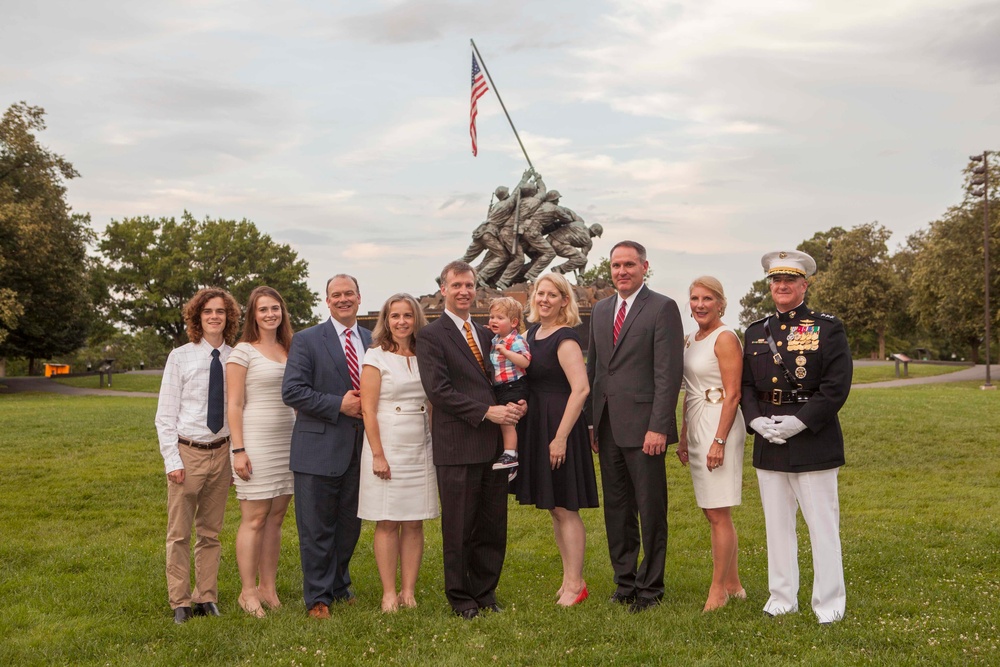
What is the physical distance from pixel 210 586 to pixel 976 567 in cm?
559

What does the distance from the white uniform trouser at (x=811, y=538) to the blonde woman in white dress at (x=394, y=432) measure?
81.6 inches

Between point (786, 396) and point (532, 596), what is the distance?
87.7 inches

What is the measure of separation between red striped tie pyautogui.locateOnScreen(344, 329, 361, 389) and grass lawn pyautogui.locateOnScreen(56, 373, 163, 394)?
2424 centimetres

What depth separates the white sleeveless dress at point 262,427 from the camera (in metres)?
5.46

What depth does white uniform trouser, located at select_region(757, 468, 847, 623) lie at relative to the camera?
16.6ft

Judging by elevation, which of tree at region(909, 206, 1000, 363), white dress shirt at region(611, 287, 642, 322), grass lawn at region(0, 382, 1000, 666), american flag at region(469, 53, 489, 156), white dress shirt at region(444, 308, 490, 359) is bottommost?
grass lawn at region(0, 382, 1000, 666)

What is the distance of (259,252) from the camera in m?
51.0

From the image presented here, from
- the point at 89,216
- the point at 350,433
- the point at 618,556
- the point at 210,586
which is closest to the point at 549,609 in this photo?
the point at 618,556

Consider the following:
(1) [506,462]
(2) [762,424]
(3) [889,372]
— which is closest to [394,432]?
(1) [506,462]

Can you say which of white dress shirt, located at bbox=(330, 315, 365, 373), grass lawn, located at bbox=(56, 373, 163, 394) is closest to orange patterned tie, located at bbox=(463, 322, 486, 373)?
white dress shirt, located at bbox=(330, 315, 365, 373)

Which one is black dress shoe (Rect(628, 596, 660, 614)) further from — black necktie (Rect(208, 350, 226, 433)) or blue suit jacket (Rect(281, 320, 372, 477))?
black necktie (Rect(208, 350, 226, 433))

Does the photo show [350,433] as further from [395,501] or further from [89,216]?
[89,216]

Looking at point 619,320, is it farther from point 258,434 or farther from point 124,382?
point 124,382

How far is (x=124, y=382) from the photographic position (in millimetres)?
31938
